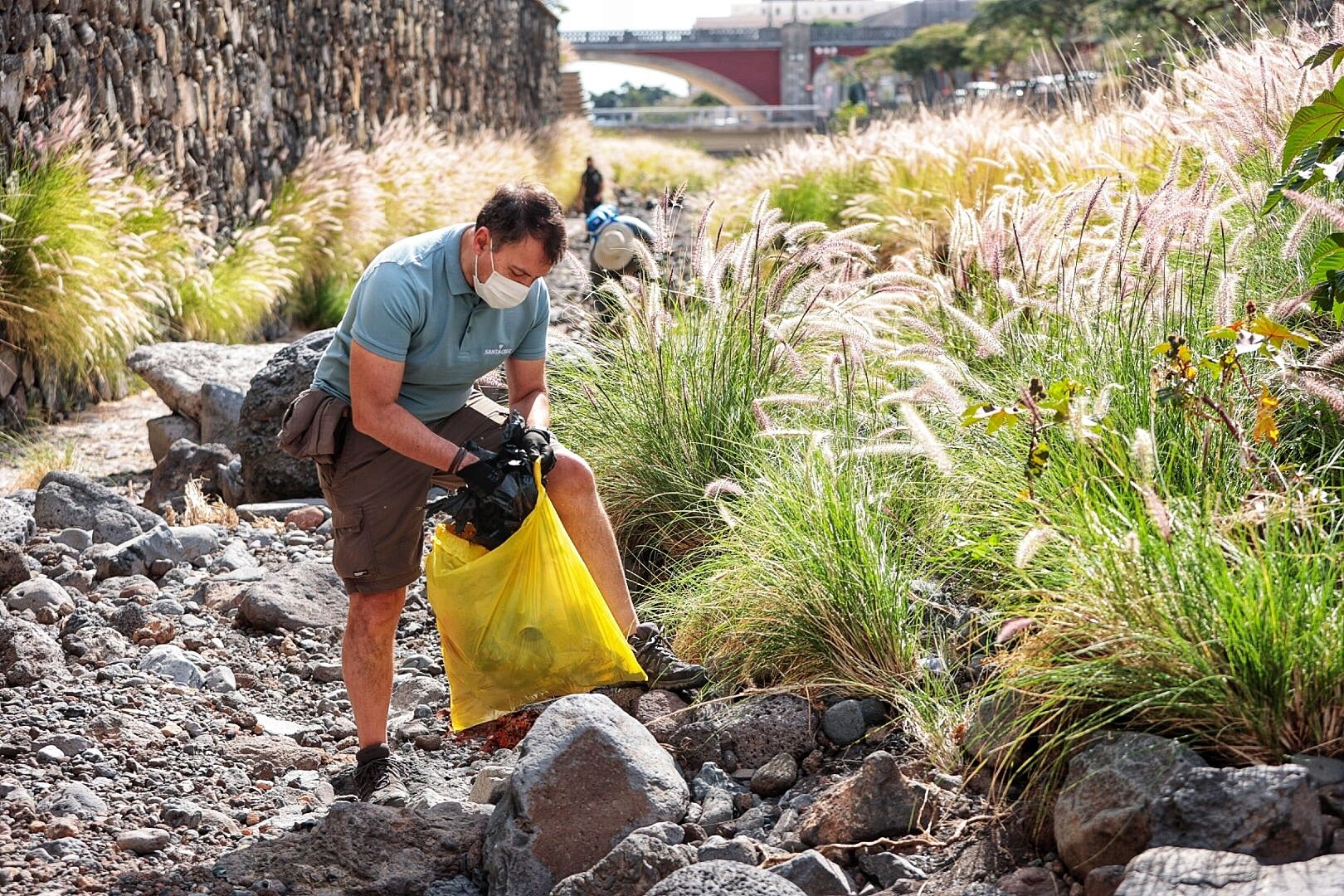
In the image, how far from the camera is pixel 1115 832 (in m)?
2.47

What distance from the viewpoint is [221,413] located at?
698 centimetres

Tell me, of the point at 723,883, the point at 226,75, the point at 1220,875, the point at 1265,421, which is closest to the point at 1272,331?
the point at 1265,421

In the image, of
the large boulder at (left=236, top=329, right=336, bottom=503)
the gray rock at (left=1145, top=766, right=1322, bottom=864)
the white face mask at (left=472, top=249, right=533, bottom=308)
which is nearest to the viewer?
the gray rock at (left=1145, top=766, right=1322, bottom=864)

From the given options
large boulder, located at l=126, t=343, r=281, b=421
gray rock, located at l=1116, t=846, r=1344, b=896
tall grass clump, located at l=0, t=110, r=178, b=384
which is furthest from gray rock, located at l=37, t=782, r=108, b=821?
tall grass clump, located at l=0, t=110, r=178, b=384

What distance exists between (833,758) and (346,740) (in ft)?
→ 4.87

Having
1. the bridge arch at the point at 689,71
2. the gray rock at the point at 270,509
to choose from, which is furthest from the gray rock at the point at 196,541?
the bridge arch at the point at 689,71

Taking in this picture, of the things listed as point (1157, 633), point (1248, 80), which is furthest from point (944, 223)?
point (1157, 633)

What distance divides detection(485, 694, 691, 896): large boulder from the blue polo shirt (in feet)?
3.18

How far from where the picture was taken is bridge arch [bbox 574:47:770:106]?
249 feet

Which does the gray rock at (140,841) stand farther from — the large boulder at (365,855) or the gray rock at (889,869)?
the gray rock at (889,869)

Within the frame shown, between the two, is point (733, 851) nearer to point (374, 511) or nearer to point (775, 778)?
point (775, 778)

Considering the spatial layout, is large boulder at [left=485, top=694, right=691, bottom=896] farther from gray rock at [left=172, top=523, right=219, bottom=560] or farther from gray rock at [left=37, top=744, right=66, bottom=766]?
gray rock at [left=172, top=523, right=219, bottom=560]

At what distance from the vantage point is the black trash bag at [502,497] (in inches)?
136

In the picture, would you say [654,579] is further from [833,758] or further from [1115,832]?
[1115,832]
